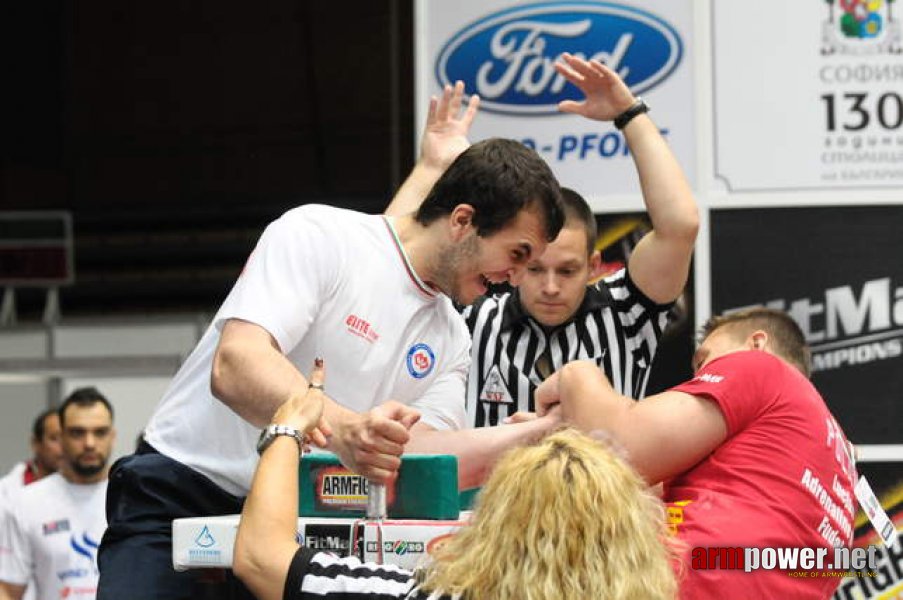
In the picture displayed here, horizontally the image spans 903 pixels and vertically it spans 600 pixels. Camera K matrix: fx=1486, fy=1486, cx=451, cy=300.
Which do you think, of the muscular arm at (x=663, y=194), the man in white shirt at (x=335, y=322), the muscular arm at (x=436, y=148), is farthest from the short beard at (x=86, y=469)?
the man in white shirt at (x=335, y=322)

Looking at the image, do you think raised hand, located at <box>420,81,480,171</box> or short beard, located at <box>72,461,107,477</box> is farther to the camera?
short beard, located at <box>72,461,107,477</box>

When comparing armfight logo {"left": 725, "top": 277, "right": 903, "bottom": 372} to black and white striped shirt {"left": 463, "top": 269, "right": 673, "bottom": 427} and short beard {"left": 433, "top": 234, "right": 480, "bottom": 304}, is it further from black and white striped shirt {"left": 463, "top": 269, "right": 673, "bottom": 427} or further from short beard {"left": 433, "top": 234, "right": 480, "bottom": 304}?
short beard {"left": 433, "top": 234, "right": 480, "bottom": 304}

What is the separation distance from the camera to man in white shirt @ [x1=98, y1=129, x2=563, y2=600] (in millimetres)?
2791

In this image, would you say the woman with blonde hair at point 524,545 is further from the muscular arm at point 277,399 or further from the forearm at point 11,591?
the forearm at point 11,591

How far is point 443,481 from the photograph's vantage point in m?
2.45

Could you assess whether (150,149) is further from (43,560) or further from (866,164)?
(866,164)

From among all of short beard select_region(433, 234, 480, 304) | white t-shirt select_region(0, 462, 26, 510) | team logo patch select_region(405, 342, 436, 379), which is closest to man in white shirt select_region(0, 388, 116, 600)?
white t-shirt select_region(0, 462, 26, 510)

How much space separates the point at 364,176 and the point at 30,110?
152 inches

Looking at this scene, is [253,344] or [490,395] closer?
[253,344]

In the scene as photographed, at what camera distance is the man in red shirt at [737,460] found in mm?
2621

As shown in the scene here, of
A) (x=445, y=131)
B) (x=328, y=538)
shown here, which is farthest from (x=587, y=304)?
(x=328, y=538)

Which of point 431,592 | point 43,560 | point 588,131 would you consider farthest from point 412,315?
point 43,560

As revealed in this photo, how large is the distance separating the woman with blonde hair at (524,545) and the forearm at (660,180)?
146 cm

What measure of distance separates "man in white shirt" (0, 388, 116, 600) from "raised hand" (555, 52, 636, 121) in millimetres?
3695
